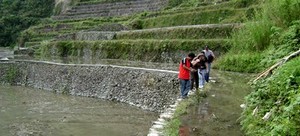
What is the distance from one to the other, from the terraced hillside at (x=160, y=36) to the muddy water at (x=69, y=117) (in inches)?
261

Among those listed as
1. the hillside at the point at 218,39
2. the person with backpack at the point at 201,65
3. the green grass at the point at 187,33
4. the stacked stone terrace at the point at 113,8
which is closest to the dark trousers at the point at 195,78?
the person with backpack at the point at 201,65

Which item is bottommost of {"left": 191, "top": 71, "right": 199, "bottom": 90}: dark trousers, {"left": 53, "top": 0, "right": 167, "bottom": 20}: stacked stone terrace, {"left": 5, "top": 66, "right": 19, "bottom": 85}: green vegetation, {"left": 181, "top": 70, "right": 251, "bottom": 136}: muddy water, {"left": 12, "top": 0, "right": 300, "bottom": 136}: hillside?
{"left": 5, "top": 66, "right": 19, "bottom": 85}: green vegetation

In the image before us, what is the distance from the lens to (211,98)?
419 inches

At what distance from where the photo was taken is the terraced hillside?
22.3 m

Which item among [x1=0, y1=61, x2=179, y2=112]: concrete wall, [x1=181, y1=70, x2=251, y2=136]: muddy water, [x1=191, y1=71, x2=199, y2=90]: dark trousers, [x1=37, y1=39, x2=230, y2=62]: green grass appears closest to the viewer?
[x1=181, y1=70, x2=251, y2=136]: muddy water

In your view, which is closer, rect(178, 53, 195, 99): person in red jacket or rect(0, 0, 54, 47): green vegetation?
rect(178, 53, 195, 99): person in red jacket

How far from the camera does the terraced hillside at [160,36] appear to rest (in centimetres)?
2230

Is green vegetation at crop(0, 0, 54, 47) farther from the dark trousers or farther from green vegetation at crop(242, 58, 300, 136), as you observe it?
green vegetation at crop(242, 58, 300, 136)

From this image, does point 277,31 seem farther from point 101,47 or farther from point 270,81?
point 101,47

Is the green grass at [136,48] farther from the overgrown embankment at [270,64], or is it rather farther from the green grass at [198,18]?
the green grass at [198,18]

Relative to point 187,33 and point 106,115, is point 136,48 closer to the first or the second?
point 187,33

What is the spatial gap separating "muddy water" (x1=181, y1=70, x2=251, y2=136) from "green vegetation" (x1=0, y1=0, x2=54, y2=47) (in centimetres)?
5152

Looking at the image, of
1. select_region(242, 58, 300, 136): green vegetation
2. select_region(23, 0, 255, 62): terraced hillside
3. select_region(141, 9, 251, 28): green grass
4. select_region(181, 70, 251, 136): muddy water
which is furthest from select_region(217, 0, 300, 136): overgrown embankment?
select_region(141, 9, 251, 28): green grass

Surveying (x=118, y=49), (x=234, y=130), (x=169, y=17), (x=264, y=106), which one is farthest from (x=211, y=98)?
(x=169, y=17)
